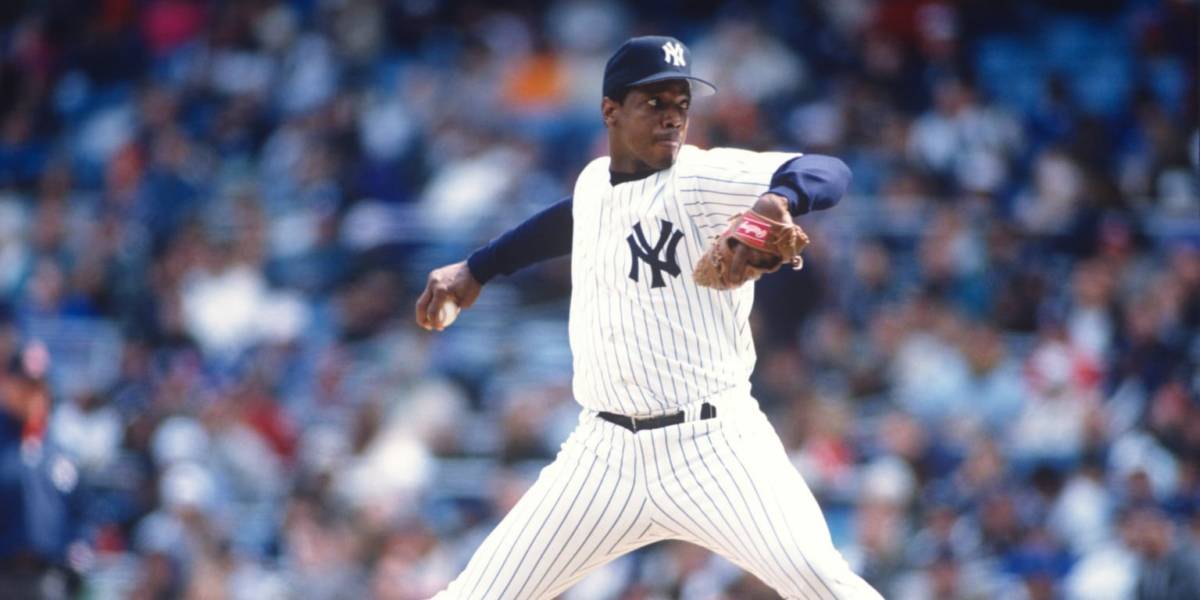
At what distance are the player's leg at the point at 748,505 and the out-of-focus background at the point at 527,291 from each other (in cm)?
365

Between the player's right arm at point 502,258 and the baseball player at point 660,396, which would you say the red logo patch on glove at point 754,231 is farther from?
the player's right arm at point 502,258

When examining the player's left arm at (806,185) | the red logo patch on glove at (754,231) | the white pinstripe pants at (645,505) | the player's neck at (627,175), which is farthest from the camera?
the player's neck at (627,175)

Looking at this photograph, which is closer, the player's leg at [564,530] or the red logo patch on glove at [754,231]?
the red logo patch on glove at [754,231]

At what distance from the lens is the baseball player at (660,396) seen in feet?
12.7

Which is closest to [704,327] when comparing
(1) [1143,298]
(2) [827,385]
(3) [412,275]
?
(2) [827,385]

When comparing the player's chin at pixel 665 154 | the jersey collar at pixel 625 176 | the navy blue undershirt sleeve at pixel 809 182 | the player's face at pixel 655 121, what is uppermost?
the player's face at pixel 655 121

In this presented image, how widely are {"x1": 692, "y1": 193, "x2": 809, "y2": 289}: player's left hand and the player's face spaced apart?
571mm

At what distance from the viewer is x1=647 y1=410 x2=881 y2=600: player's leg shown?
3.74 m

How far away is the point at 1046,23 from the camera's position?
11609mm

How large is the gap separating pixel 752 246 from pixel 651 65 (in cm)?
76

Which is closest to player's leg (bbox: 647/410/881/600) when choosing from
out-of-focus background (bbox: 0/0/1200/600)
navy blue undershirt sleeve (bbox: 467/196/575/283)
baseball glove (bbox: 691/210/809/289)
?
baseball glove (bbox: 691/210/809/289)

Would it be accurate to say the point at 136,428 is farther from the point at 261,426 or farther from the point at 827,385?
the point at 827,385

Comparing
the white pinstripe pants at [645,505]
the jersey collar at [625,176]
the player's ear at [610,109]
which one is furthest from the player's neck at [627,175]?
the white pinstripe pants at [645,505]

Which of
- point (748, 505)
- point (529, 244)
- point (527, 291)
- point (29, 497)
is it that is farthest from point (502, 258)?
→ point (527, 291)
